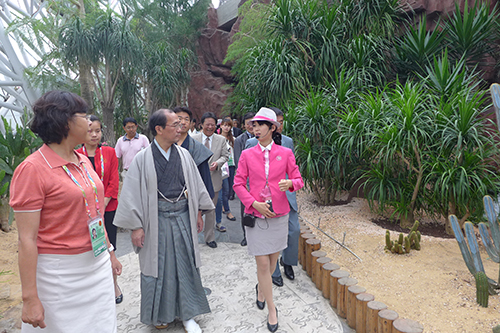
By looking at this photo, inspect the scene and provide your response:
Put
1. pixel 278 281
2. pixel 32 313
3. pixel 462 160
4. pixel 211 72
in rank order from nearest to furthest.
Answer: pixel 32 313 < pixel 278 281 < pixel 462 160 < pixel 211 72

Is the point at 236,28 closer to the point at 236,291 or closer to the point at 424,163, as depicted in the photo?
the point at 424,163

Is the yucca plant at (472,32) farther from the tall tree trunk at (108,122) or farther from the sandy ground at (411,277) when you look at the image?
the tall tree trunk at (108,122)

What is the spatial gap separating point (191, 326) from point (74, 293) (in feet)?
3.95

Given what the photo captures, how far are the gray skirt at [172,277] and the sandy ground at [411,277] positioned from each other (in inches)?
50.5

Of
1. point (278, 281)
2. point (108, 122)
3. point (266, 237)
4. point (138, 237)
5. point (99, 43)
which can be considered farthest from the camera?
point (108, 122)

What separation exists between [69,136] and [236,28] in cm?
1385

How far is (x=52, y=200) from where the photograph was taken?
139cm

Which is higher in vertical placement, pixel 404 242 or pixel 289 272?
pixel 404 242

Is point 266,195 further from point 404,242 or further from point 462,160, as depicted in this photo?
point 462,160

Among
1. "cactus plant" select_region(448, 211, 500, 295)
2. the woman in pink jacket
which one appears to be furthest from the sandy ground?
the woman in pink jacket

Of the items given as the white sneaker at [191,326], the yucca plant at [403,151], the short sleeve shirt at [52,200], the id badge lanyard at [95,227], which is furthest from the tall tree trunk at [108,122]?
the short sleeve shirt at [52,200]

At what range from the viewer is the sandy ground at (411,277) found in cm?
243

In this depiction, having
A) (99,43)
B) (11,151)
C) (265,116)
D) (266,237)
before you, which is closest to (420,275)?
(266,237)

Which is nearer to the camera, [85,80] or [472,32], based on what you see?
[472,32]
